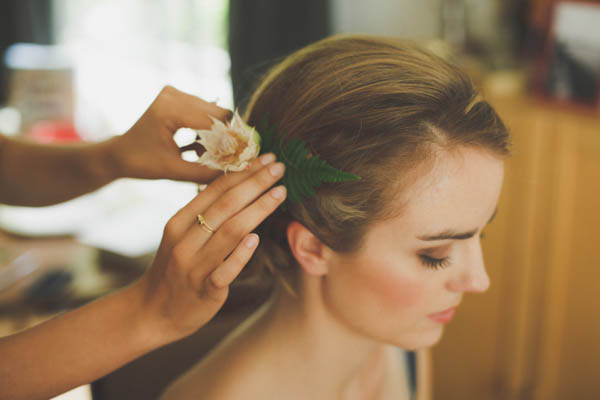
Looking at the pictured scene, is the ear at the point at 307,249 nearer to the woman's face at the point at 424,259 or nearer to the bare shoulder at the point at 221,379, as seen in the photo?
the woman's face at the point at 424,259

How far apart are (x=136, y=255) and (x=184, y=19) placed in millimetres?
1837

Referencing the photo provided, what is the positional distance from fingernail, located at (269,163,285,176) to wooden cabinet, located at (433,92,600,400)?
162 cm

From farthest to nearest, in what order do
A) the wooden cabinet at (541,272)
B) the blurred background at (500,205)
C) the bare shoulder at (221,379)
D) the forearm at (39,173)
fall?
the wooden cabinet at (541,272) → the blurred background at (500,205) → the forearm at (39,173) → the bare shoulder at (221,379)

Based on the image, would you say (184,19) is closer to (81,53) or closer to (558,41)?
(81,53)

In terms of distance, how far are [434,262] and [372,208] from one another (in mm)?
152

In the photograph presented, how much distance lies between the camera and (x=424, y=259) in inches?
38.4

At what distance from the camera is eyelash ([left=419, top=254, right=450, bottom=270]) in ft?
3.20

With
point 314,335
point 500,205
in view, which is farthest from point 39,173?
point 500,205

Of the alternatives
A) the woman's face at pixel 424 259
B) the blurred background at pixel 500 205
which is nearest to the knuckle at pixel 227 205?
the woman's face at pixel 424 259

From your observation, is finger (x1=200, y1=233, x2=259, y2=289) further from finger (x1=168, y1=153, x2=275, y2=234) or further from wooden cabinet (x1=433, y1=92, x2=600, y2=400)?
wooden cabinet (x1=433, y1=92, x2=600, y2=400)

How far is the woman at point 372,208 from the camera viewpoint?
930 mm

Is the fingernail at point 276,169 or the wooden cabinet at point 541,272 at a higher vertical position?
the fingernail at point 276,169

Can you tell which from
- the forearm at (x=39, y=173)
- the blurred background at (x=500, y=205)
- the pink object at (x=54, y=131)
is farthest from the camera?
the pink object at (x=54, y=131)

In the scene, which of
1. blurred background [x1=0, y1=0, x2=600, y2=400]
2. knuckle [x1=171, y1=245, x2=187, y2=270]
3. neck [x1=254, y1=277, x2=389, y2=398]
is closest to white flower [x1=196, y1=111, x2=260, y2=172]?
knuckle [x1=171, y1=245, x2=187, y2=270]
